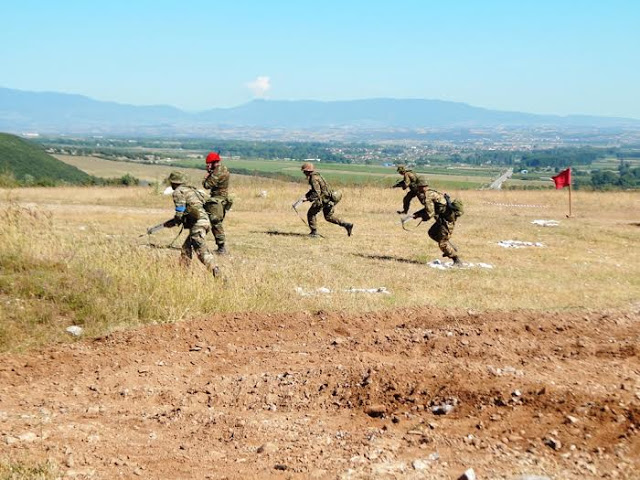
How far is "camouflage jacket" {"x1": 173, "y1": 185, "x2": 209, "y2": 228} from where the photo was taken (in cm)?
1095

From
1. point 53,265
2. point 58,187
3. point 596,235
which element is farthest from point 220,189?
point 58,187

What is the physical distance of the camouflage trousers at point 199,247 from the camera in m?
10.4

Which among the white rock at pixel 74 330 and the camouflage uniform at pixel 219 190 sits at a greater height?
the camouflage uniform at pixel 219 190

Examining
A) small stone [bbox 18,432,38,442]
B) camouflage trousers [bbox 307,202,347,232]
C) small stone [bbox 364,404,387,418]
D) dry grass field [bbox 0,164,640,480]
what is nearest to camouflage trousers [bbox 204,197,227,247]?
dry grass field [bbox 0,164,640,480]

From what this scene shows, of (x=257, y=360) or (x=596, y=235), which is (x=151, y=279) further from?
Result: (x=596, y=235)

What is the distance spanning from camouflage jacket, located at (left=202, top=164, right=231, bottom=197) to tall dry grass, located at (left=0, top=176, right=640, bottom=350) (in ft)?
4.27

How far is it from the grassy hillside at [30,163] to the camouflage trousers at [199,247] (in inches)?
1106

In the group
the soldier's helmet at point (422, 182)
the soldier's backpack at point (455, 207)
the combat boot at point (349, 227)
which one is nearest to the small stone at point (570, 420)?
the soldier's backpack at point (455, 207)

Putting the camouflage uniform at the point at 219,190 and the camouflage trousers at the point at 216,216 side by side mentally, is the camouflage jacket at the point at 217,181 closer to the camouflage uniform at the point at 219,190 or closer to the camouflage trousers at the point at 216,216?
the camouflage uniform at the point at 219,190

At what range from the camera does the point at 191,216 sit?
11.0 metres

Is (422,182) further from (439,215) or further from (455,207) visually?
(455,207)

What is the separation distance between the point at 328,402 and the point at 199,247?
511 centimetres

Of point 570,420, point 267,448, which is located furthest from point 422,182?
point 267,448

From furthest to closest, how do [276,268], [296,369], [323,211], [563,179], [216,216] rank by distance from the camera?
[563,179], [323,211], [216,216], [276,268], [296,369]
